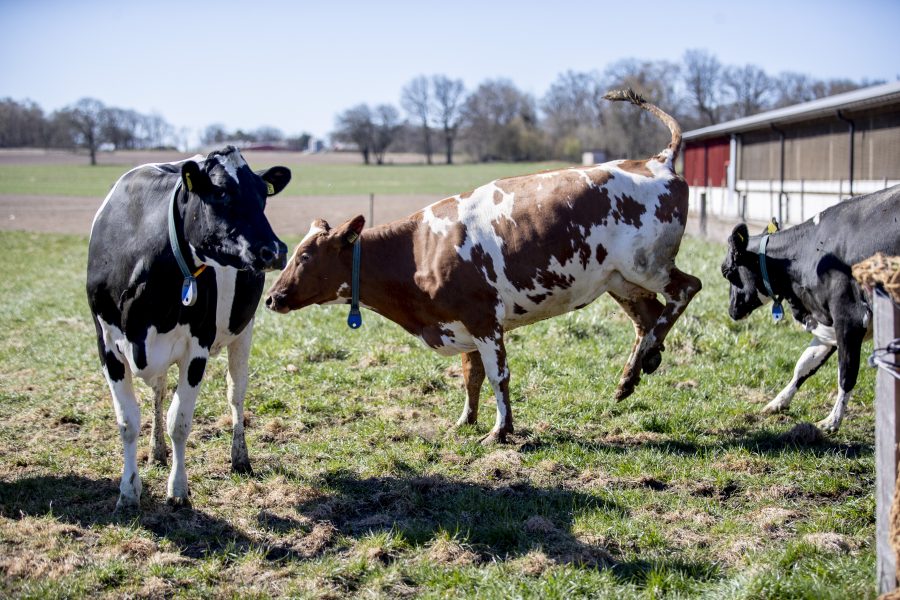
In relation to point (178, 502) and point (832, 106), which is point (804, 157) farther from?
point (178, 502)

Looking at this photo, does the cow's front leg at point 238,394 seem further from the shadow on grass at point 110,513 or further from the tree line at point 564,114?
the tree line at point 564,114

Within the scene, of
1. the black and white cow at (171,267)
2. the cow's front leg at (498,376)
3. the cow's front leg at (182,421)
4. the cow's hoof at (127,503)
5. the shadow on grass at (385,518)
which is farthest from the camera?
the cow's front leg at (498,376)

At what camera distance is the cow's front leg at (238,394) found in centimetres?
614

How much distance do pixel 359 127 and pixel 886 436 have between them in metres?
110

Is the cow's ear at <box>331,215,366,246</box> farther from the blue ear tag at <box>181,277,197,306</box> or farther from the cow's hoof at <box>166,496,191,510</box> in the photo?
the cow's hoof at <box>166,496,191,510</box>

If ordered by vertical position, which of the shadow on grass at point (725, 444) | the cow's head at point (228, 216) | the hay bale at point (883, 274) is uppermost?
the cow's head at point (228, 216)

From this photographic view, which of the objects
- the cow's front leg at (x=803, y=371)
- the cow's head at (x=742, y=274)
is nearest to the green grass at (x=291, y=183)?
the cow's head at (x=742, y=274)

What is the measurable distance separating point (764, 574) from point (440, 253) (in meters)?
3.68

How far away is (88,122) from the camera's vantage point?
89.6 meters

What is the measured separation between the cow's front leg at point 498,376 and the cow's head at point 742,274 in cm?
236

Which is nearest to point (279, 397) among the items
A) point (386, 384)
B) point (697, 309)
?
point (386, 384)

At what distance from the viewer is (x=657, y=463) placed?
6.00 m

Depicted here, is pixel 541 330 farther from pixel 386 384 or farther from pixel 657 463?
pixel 657 463

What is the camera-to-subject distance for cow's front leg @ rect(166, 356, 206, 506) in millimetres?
5484
